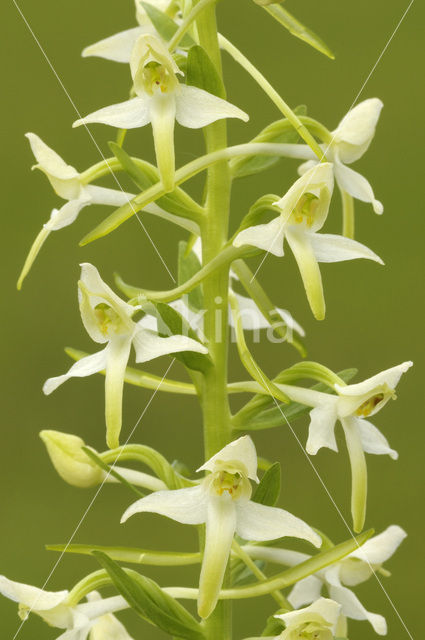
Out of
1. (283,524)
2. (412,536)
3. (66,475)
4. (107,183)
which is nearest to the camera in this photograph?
(283,524)

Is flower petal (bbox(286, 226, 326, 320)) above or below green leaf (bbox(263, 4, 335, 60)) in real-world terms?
below

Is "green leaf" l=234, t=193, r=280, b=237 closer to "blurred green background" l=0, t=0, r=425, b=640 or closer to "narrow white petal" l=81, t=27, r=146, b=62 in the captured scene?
"narrow white petal" l=81, t=27, r=146, b=62

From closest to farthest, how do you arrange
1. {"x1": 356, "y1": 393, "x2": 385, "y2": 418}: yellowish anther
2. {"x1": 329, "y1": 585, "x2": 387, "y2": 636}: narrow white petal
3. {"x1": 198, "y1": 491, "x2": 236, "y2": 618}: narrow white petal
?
{"x1": 198, "y1": 491, "x2": 236, "y2": 618}: narrow white petal → {"x1": 356, "y1": 393, "x2": 385, "y2": 418}: yellowish anther → {"x1": 329, "y1": 585, "x2": 387, "y2": 636}: narrow white petal

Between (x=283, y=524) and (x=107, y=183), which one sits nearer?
(x=283, y=524)

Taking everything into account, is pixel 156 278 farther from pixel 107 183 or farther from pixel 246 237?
pixel 246 237

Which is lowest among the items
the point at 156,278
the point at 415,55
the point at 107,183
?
the point at 156,278

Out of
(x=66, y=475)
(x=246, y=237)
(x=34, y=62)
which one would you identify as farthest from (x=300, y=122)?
(x=34, y=62)

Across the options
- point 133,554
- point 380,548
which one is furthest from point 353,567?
point 133,554

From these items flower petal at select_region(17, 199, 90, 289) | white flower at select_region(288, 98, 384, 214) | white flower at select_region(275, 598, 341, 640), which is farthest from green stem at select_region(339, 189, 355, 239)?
white flower at select_region(275, 598, 341, 640)
